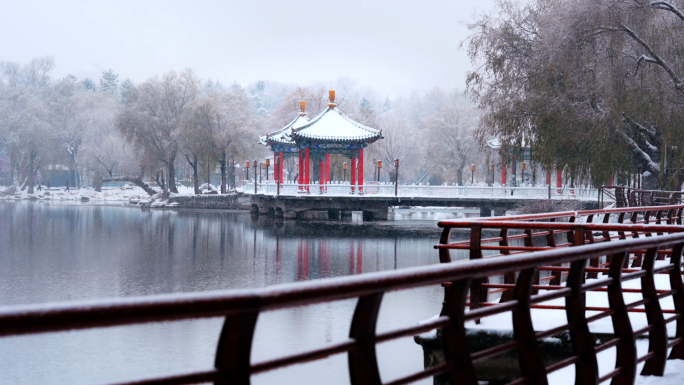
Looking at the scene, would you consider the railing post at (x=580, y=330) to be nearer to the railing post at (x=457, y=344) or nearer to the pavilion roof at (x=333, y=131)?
the railing post at (x=457, y=344)

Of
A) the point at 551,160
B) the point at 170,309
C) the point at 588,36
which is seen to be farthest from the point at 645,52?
the point at 170,309

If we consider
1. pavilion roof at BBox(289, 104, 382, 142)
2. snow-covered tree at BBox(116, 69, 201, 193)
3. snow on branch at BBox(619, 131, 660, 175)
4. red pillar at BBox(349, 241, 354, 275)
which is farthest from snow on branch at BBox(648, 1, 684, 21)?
snow-covered tree at BBox(116, 69, 201, 193)

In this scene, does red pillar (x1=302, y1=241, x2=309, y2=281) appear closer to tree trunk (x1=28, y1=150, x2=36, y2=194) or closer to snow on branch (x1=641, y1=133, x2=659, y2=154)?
snow on branch (x1=641, y1=133, x2=659, y2=154)

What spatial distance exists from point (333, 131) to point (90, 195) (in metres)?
29.3

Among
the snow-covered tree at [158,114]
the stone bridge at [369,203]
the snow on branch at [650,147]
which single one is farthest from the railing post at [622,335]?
the snow-covered tree at [158,114]

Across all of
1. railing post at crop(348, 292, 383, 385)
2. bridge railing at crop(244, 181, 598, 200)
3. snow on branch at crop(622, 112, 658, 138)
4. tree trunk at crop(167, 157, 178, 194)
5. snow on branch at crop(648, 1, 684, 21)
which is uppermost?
snow on branch at crop(648, 1, 684, 21)

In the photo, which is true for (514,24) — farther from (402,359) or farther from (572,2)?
(402,359)

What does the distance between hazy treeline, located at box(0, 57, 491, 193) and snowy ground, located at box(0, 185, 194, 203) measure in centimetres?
135

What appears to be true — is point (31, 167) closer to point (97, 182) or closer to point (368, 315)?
point (97, 182)

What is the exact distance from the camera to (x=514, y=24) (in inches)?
927

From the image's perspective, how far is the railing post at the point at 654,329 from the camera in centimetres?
406

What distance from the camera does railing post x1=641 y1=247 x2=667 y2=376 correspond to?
13.3 feet

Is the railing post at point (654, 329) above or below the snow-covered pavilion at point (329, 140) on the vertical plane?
below

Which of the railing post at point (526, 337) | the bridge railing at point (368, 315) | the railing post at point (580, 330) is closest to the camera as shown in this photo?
the bridge railing at point (368, 315)
